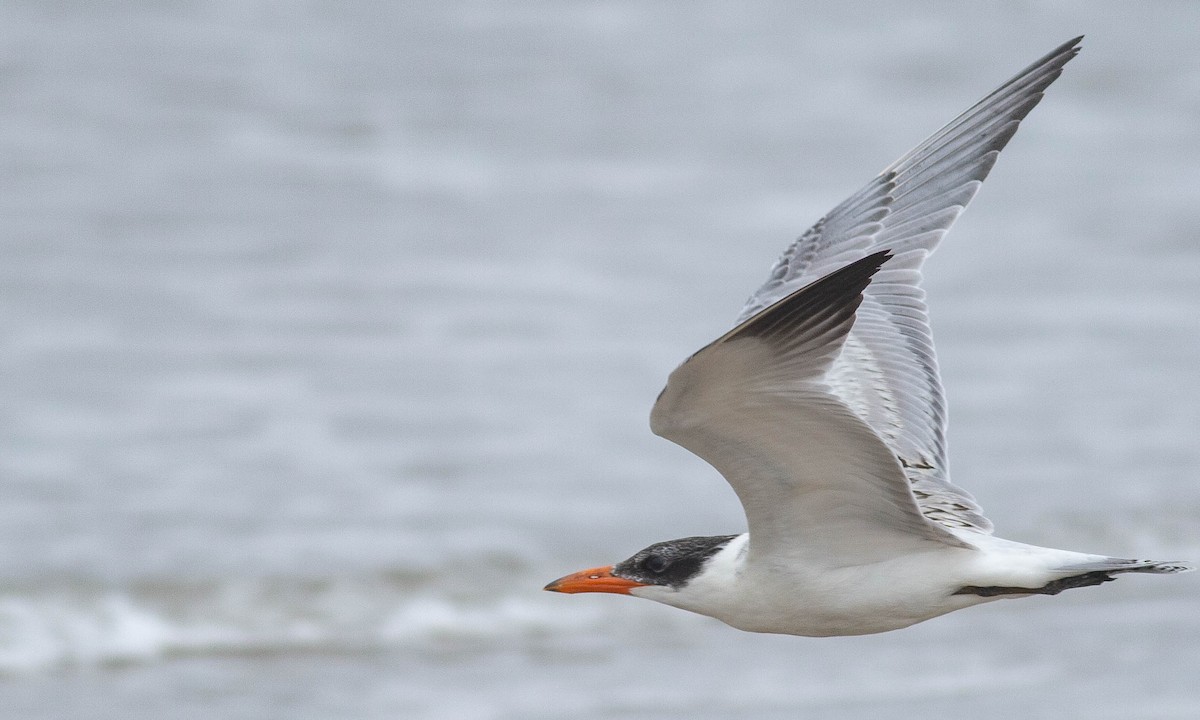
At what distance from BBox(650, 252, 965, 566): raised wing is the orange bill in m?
0.54

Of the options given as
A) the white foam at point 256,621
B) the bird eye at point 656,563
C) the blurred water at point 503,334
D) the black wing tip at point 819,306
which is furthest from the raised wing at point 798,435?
the white foam at point 256,621

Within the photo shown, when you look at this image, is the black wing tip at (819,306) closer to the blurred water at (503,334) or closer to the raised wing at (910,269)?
the raised wing at (910,269)

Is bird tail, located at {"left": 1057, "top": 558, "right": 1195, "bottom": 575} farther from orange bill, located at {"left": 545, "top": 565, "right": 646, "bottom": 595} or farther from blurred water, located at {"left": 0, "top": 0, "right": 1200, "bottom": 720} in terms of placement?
blurred water, located at {"left": 0, "top": 0, "right": 1200, "bottom": 720}

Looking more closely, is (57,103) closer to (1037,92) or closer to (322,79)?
(322,79)

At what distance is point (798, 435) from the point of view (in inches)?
203

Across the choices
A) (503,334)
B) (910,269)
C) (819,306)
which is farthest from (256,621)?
(819,306)

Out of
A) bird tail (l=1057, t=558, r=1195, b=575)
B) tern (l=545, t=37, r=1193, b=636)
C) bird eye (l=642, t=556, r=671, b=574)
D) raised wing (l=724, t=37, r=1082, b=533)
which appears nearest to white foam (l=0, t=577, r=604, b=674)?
raised wing (l=724, t=37, r=1082, b=533)

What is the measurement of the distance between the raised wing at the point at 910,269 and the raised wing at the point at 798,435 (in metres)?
0.53

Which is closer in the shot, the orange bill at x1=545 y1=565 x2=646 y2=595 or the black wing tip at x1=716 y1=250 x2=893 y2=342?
the black wing tip at x1=716 y1=250 x2=893 y2=342

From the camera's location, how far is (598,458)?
36.7 ft

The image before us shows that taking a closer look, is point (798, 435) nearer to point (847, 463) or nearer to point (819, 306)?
point (847, 463)

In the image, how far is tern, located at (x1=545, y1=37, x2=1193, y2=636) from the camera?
16.1 feet

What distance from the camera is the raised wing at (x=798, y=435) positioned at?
4.80 metres

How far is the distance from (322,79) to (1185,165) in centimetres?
818
